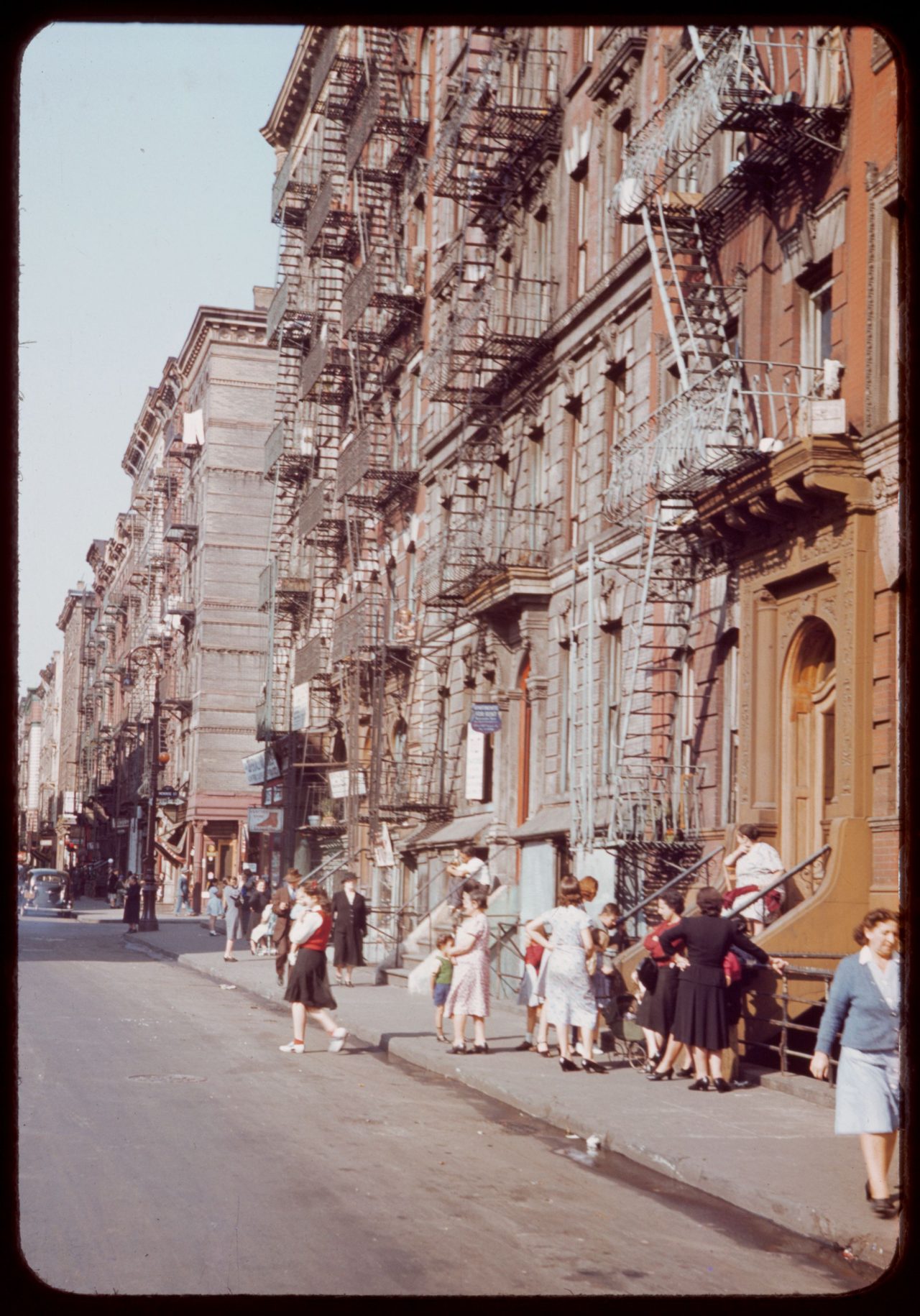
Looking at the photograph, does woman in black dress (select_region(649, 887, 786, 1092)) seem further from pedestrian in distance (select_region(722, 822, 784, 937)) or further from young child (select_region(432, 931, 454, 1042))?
young child (select_region(432, 931, 454, 1042))

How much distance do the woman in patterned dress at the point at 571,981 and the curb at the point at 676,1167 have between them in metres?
0.93

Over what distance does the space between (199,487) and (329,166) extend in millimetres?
26095

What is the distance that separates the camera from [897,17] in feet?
24.7

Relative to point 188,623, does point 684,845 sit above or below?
below

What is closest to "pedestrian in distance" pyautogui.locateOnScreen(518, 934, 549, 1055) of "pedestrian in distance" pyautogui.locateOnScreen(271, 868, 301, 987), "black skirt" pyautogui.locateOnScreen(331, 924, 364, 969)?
"pedestrian in distance" pyautogui.locateOnScreen(271, 868, 301, 987)

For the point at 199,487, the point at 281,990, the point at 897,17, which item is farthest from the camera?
the point at 199,487

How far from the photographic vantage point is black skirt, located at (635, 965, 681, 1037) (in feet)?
52.7

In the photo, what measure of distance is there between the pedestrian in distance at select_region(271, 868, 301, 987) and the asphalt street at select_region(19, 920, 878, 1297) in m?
9.05

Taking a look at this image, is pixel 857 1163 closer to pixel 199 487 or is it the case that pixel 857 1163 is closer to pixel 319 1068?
pixel 319 1068

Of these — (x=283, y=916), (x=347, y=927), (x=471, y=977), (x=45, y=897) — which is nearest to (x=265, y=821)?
(x=347, y=927)

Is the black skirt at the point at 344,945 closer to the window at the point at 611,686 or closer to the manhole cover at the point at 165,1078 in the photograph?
the window at the point at 611,686

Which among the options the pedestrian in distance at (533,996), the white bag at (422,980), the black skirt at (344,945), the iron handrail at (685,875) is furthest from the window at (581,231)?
the pedestrian in distance at (533,996)

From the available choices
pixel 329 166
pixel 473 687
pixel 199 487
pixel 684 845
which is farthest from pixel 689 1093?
pixel 199 487

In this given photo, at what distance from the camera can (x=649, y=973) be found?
16328 mm
